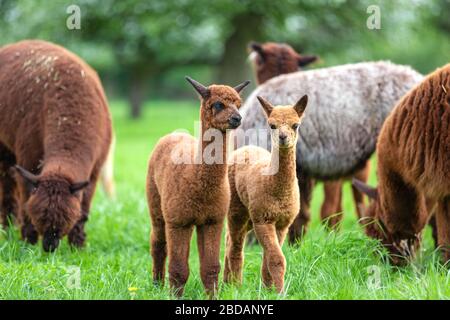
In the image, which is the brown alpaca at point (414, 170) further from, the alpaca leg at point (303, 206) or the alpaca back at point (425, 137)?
the alpaca leg at point (303, 206)

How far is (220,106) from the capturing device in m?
4.21

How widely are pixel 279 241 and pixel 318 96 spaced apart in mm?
3133

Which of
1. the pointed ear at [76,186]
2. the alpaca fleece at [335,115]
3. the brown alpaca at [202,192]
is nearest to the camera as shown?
the brown alpaca at [202,192]

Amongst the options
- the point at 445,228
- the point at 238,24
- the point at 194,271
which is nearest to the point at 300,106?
the point at 194,271

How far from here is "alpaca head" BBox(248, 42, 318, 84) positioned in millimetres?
8695

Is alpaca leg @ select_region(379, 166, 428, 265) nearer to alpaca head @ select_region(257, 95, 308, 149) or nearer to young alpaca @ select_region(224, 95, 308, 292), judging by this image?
young alpaca @ select_region(224, 95, 308, 292)

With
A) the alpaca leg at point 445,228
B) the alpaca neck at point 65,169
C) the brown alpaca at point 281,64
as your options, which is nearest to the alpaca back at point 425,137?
the alpaca leg at point 445,228

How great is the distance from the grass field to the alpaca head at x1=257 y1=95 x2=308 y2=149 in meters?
0.93

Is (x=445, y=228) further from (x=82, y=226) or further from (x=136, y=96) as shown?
(x=136, y=96)

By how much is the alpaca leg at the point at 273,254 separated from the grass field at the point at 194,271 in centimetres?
10

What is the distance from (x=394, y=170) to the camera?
5.96 metres

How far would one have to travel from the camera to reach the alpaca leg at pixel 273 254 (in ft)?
14.4

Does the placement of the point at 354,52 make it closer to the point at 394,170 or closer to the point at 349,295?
the point at 394,170

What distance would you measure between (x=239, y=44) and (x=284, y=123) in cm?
1462
